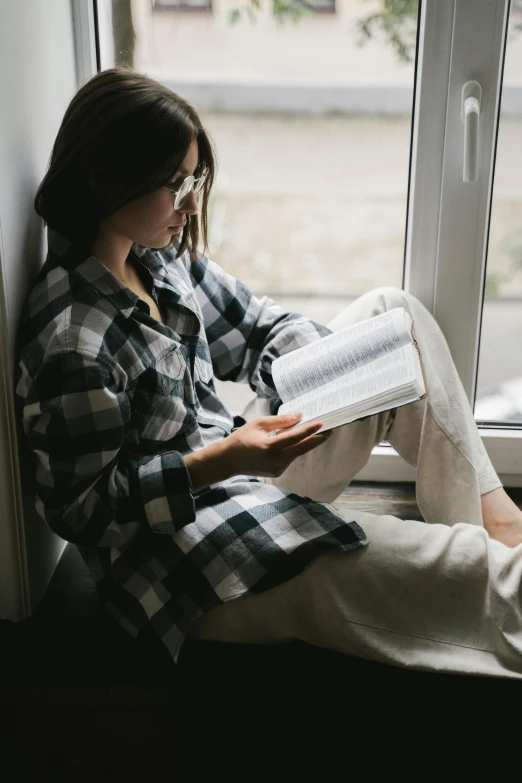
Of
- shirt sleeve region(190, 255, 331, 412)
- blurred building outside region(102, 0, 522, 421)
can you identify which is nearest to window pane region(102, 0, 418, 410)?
blurred building outside region(102, 0, 522, 421)

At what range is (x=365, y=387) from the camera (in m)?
1.03

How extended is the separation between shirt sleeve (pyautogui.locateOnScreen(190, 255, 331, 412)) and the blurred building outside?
0.23m

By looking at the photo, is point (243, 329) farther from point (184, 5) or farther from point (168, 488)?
point (184, 5)

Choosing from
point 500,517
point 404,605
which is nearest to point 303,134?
point 500,517

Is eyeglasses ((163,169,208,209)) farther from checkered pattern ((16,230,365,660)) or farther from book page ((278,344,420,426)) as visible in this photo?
book page ((278,344,420,426))

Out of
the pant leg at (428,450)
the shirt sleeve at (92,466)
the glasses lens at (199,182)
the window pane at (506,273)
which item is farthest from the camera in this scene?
the window pane at (506,273)

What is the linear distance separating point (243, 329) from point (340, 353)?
254mm

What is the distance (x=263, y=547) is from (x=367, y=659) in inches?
7.9

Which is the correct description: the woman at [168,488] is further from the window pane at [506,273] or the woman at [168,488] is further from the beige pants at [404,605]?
the window pane at [506,273]

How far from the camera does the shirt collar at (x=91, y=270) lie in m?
1.03

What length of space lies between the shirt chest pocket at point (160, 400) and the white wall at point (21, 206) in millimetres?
171

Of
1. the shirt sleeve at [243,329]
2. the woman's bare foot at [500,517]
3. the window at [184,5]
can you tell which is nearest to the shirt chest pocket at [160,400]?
the shirt sleeve at [243,329]

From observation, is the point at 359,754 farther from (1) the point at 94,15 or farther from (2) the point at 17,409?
(1) the point at 94,15

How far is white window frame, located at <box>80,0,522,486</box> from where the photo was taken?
4.32 feet
